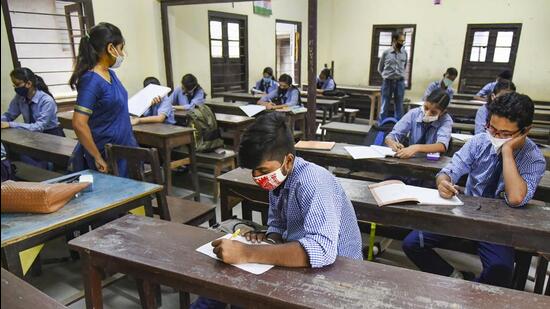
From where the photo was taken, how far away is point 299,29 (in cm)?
870

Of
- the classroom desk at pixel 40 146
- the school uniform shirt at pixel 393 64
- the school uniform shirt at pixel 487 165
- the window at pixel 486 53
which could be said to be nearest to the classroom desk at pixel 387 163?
the school uniform shirt at pixel 487 165

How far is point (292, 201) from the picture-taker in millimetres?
1211

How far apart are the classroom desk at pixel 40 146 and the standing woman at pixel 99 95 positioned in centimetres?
73

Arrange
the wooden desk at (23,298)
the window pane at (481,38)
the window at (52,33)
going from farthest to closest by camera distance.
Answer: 1. the window pane at (481,38)
2. the window at (52,33)
3. the wooden desk at (23,298)

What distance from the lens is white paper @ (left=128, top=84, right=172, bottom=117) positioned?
129 inches

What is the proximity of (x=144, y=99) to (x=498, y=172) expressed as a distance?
2827 millimetres

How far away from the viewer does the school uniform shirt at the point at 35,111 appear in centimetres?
352

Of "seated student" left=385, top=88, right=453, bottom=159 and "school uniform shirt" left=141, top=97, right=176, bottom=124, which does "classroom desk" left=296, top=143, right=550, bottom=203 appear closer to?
"seated student" left=385, top=88, right=453, bottom=159

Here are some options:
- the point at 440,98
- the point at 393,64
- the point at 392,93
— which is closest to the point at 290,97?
the point at 393,64

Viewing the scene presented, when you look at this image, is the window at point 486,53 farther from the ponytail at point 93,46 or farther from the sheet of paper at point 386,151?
the ponytail at point 93,46

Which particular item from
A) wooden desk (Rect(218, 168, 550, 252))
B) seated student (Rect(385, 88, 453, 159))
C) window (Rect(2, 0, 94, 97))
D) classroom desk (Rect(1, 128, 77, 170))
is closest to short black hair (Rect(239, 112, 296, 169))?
wooden desk (Rect(218, 168, 550, 252))

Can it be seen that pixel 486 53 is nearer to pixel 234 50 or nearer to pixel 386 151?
pixel 234 50

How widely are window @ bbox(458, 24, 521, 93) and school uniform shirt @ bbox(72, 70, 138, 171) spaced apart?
7548 mm

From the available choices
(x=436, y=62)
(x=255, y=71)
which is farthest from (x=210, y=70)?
(x=436, y=62)
